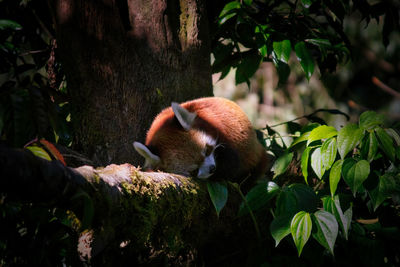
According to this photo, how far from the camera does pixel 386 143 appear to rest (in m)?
1.98

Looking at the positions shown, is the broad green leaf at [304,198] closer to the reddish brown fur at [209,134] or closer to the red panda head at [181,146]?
Answer: the reddish brown fur at [209,134]

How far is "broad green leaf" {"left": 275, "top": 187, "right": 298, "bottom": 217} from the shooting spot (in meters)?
1.98

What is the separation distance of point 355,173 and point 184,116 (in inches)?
38.4

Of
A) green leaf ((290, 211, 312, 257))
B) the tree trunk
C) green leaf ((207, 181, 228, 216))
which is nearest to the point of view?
green leaf ((290, 211, 312, 257))

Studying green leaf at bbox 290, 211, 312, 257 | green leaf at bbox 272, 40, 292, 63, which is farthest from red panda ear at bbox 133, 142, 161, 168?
green leaf at bbox 272, 40, 292, 63

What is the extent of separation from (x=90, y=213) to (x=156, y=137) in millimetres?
1017

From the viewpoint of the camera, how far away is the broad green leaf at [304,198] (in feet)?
6.54

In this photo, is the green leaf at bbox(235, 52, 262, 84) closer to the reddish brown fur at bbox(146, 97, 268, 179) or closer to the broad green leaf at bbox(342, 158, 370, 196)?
the reddish brown fur at bbox(146, 97, 268, 179)

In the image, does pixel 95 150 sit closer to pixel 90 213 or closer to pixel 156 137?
pixel 156 137

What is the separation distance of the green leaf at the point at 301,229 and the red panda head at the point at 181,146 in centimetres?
55

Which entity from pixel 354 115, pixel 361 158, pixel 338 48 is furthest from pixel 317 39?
pixel 354 115

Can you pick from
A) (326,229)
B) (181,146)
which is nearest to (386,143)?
(326,229)

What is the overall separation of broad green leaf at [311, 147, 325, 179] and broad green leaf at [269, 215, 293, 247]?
32 centimetres

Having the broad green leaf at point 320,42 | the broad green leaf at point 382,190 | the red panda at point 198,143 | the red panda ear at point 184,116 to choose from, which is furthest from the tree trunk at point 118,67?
the broad green leaf at point 382,190
